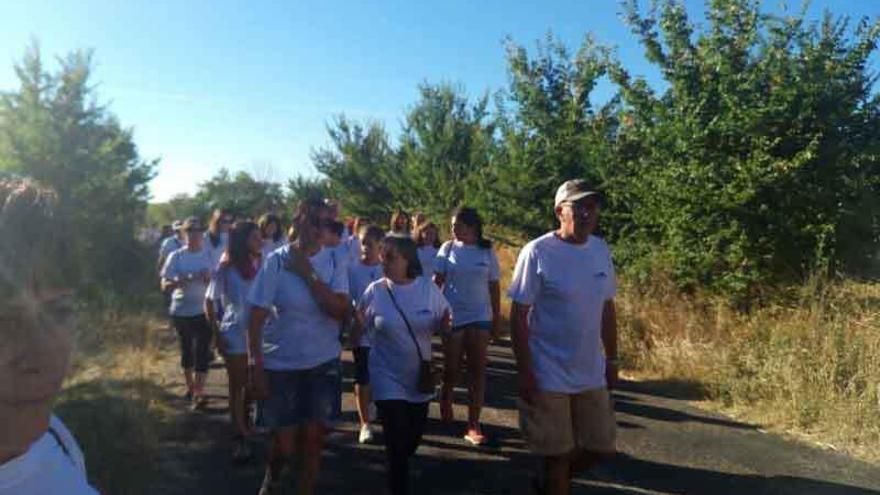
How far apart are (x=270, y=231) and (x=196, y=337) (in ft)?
4.29

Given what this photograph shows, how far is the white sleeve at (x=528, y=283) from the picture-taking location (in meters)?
4.36

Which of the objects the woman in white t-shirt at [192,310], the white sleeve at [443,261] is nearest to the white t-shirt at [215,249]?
the woman in white t-shirt at [192,310]

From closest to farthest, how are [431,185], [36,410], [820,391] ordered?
[36,410] < [820,391] < [431,185]

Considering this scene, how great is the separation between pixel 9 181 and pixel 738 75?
963 cm

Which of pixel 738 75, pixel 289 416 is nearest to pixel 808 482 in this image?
pixel 289 416

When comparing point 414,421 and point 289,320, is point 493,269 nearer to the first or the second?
point 414,421

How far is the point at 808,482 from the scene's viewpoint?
541 centimetres

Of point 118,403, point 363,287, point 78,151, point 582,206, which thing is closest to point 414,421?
point 582,206

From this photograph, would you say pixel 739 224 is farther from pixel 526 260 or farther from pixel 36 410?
pixel 36 410

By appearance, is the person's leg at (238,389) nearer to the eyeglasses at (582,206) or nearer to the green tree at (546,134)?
the eyeglasses at (582,206)

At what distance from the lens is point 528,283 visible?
437 centimetres

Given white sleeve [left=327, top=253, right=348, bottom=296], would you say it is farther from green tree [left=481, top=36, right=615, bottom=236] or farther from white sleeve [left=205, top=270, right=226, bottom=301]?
green tree [left=481, top=36, right=615, bottom=236]

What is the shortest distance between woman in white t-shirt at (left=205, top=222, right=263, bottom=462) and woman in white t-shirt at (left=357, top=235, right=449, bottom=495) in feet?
4.64

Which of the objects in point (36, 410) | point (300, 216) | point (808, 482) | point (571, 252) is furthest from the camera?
point (808, 482)
